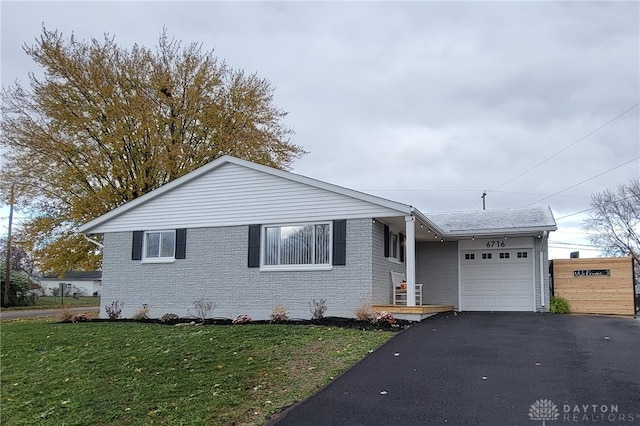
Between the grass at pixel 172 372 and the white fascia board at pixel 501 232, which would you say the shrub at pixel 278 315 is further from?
the white fascia board at pixel 501 232

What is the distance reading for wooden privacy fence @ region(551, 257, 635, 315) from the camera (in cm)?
1511

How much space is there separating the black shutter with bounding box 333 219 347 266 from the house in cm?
3

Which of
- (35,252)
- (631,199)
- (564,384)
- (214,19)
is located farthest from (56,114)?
(631,199)

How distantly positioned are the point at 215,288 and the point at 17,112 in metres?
13.5

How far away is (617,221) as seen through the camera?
38.6 m

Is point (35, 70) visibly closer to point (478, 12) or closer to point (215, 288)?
point (215, 288)

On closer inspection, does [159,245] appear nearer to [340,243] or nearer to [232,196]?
[232,196]

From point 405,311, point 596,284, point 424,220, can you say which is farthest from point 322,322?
point 596,284

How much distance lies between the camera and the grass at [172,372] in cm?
582

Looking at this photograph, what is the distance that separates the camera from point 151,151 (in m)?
22.7

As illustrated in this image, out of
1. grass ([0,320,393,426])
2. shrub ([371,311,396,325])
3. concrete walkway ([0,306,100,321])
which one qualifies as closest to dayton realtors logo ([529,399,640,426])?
grass ([0,320,393,426])

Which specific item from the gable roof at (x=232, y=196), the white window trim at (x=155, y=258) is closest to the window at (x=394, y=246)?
the gable roof at (x=232, y=196)

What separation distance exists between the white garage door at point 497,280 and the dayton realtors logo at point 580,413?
11.1 m

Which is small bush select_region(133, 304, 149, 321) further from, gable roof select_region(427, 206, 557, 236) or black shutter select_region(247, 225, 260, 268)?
gable roof select_region(427, 206, 557, 236)
